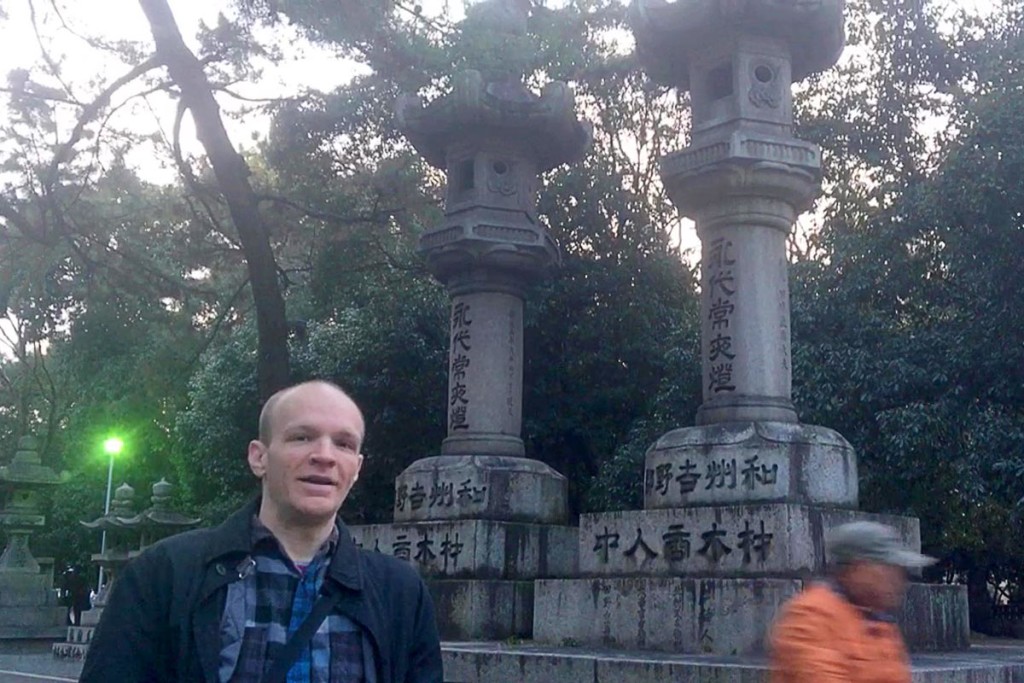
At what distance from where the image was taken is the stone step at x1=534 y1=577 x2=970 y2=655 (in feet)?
22.0

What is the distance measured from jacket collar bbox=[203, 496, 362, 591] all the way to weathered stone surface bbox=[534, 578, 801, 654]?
16.1 feet

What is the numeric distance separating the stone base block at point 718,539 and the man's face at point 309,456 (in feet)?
16.9

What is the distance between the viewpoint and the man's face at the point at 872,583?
2959 millimetres

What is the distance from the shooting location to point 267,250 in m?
10.4

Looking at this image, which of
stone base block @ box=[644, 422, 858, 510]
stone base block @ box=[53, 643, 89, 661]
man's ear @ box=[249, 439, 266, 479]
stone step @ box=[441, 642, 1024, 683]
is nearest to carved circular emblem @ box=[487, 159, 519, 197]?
stone base block @ box=[644, 422, 858, 510]

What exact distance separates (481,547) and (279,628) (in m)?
7.19

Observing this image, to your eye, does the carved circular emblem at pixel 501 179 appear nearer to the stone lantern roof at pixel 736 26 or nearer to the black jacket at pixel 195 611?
the stone lantern roof at pixel 736 26

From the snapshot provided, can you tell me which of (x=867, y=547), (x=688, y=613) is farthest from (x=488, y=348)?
(x=867, y=547)

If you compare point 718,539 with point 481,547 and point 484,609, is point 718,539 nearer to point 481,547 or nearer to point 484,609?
point 484,609

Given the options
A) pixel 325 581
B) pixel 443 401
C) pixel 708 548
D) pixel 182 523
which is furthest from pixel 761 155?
pixel 182 523

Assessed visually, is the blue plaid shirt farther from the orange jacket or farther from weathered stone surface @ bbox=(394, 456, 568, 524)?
weathered stone surface @ bbox=(394, 456, 568, 524)

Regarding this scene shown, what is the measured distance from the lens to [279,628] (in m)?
2.06

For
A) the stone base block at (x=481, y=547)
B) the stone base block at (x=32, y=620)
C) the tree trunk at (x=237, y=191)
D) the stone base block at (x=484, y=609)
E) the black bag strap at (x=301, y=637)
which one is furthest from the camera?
the stone base block at (x=32, y=620)

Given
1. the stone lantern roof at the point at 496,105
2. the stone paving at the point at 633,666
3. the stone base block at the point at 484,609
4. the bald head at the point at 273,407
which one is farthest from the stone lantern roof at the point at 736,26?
the bald head at the point at 273,407
